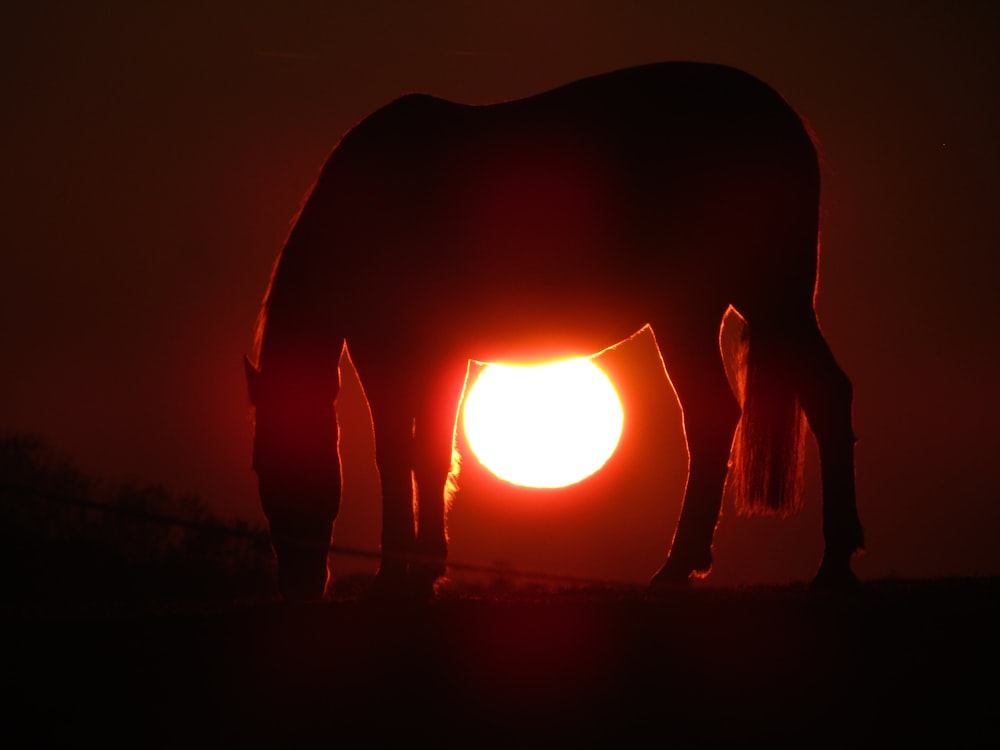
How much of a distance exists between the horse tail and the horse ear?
3.20 m

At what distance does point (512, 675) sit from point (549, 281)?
353 cm

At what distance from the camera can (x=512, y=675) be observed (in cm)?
484

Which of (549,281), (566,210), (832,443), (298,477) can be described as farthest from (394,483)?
(832,443)

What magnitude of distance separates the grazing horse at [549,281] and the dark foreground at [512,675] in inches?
63.0

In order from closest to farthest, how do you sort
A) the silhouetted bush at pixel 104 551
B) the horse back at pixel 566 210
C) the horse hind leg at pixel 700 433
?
the horse hind leg at pixel 700 433 → the horse back at pixel 566 210 → the silhouetted bush at pixel 104 551

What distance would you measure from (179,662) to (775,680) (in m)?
2.63

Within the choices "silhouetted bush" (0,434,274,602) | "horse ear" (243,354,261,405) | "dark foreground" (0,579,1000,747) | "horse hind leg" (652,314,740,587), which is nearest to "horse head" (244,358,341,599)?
"horse ear" (243,354,261,405)

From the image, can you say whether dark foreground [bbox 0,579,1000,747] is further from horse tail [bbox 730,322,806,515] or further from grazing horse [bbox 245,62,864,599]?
horse tail [bbox 730,322,806,515]

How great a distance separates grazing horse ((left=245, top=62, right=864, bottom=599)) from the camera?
23.3ft

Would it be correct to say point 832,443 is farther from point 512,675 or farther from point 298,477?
point 298,477

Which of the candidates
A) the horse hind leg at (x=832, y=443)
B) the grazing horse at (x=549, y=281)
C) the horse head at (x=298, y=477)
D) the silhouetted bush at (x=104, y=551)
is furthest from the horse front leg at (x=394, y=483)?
the silhouetted bush at (x=104, y=551)

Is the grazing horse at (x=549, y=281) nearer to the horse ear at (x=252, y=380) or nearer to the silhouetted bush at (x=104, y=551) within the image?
the horse ear at (x=252, y=380)

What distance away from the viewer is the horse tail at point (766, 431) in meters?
7.25

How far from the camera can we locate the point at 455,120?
798 centimetres
